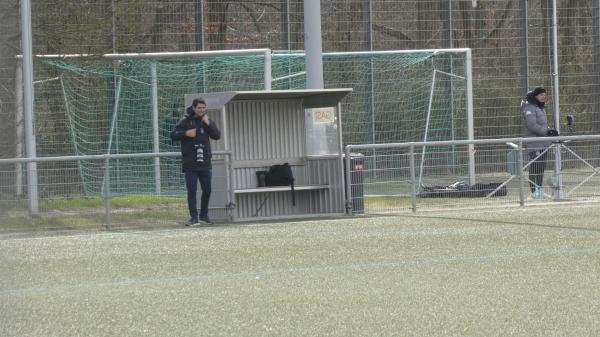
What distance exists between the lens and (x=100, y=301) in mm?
8086

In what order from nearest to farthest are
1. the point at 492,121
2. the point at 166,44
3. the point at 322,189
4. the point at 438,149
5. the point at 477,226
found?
1. the point at 477,226
2. the point at 322,189
3. the point at 438,149
4. the point at 166,44
5. the point at 492,121

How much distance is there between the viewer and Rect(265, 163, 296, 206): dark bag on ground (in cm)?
1609

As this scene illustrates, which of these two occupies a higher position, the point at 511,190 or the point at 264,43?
the point at 264,43

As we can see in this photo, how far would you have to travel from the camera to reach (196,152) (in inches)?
582

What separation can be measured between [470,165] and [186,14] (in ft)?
26.2

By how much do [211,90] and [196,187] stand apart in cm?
763

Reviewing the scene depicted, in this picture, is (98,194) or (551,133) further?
(551,133)

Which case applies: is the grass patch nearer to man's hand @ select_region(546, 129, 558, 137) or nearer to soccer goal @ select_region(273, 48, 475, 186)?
man's hand @ select_region(546, 129, 558, 137)

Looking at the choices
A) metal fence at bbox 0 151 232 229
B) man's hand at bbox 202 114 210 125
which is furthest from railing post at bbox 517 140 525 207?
man's hand at bbox 202 114 210 125

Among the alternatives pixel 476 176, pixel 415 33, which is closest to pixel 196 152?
pixel 476 176

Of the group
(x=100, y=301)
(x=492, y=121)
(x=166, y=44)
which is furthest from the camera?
(x=492, y=121)

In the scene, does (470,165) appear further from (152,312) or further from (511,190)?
(152,312)

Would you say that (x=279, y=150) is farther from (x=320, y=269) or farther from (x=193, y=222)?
(x=320, y=269)

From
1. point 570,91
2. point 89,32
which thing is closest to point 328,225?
point 89,32
